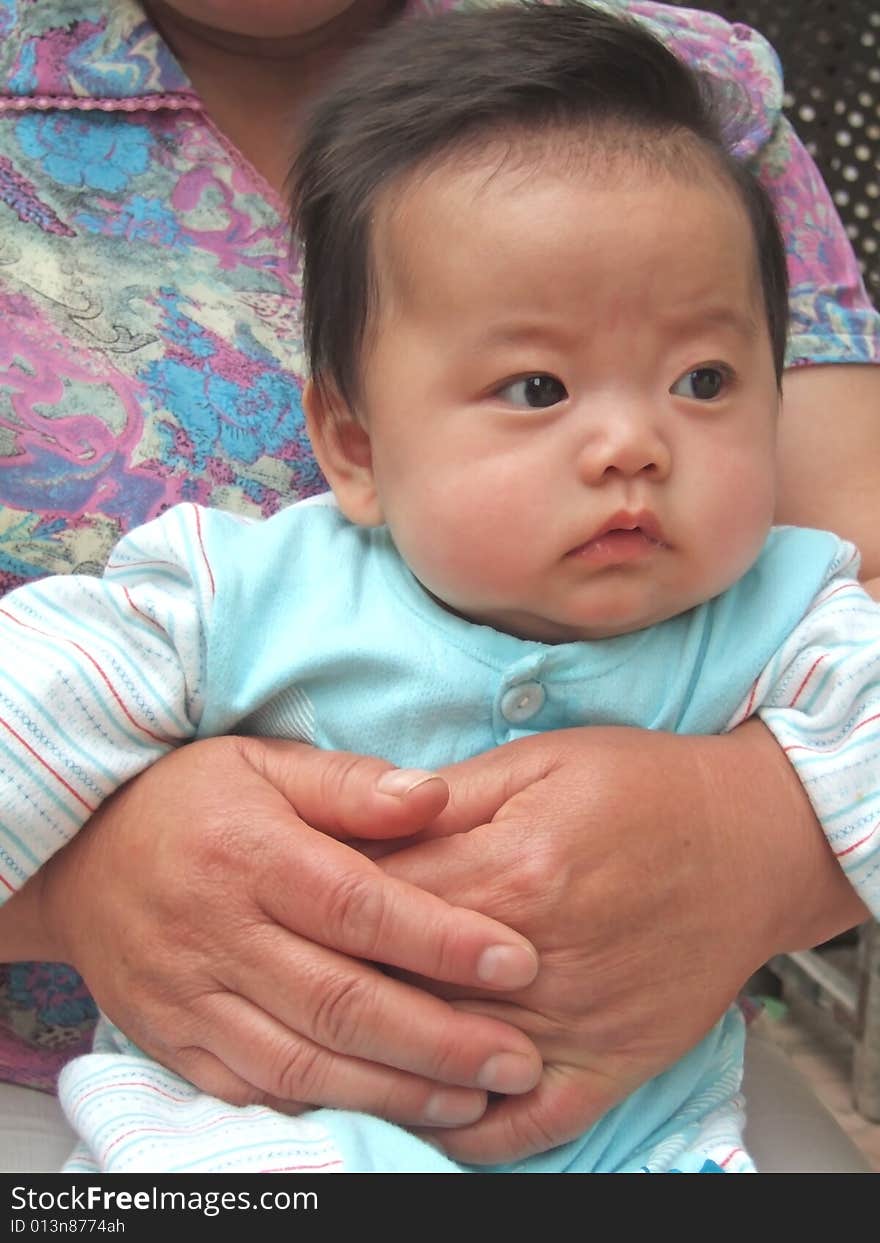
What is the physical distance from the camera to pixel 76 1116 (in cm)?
90

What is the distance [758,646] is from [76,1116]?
0.59 m

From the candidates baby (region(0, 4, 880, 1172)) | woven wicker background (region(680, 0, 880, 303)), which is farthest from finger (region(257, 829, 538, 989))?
woven wicker background (region(680, 0, 880, 303))

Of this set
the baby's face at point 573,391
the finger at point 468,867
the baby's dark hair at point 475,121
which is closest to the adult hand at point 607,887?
the finger at point 468,867

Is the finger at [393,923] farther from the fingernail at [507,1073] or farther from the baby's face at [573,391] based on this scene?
the baby's face at [573,391]

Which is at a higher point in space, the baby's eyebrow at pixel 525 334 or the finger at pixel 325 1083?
the baby's eyebrow at pixel 525 334

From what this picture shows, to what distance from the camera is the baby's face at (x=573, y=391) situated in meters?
0.89

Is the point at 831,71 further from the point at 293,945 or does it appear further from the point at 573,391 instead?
the point at 293,945

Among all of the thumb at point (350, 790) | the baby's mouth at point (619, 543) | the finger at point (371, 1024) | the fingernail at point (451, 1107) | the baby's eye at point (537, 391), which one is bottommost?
the fingernail at point (451, 1107)

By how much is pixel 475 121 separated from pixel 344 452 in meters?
0.27

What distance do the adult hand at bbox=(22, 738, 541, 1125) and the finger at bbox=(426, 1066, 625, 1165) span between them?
0.02 metres

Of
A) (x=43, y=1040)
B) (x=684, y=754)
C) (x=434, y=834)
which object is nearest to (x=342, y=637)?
(x=434, y=834)

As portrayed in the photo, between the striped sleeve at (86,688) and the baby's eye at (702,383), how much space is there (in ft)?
1.18

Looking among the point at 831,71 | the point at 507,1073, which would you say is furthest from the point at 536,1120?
the point at 831,71
